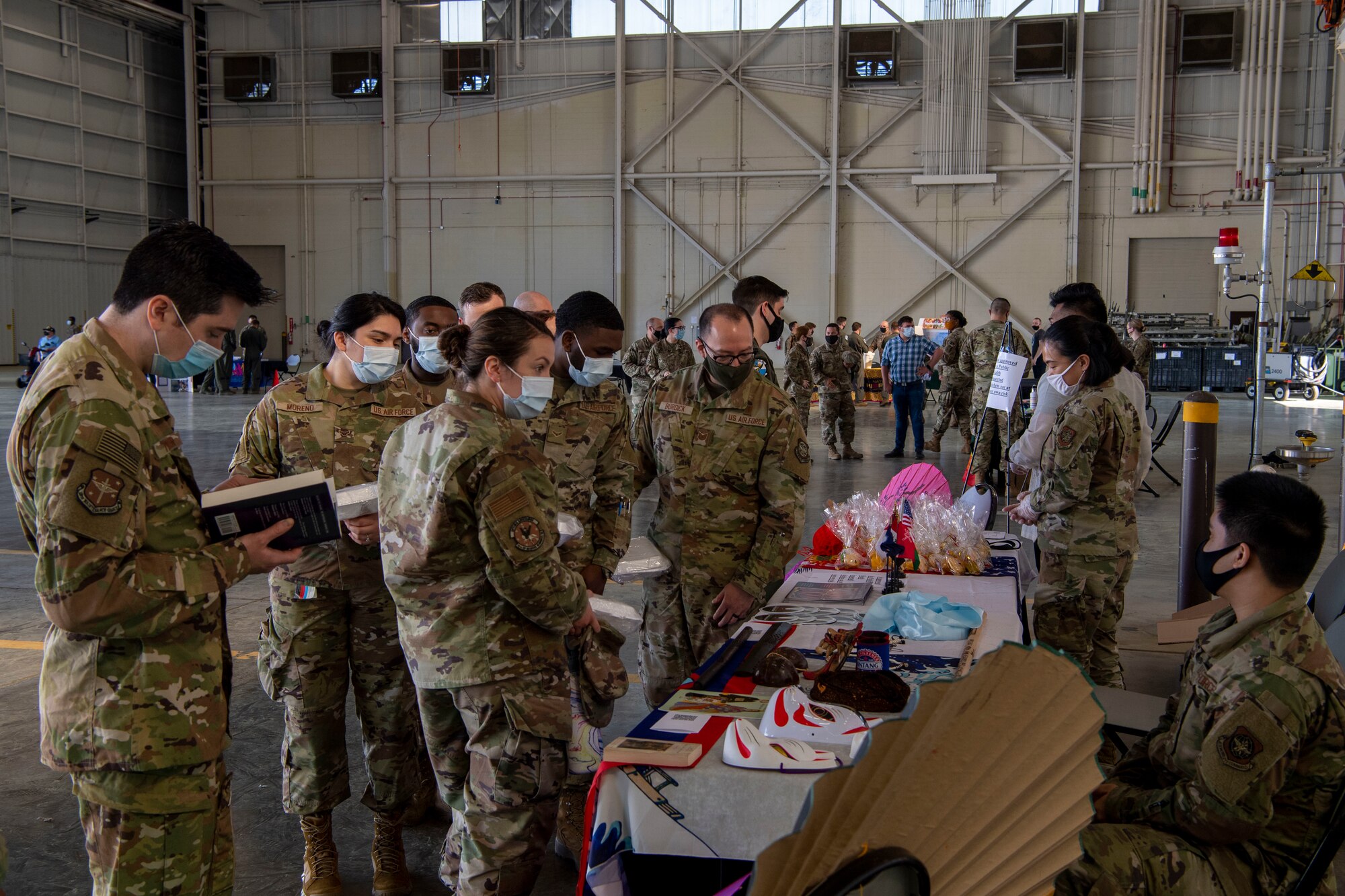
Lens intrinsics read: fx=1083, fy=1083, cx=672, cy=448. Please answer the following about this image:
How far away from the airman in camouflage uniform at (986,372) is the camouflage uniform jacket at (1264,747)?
6.34m

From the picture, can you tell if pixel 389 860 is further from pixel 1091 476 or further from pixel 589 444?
pixel 1091 476

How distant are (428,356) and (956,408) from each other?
968cm

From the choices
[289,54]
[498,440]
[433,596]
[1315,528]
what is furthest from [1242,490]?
[289,54]

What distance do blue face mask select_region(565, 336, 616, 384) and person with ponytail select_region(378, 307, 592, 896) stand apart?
3.49ft

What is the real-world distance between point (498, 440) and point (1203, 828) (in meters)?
1.65

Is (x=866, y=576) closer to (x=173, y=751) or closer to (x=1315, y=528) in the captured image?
(x=1315, y=528)

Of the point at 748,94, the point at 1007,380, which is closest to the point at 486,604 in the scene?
the point at 1007,380

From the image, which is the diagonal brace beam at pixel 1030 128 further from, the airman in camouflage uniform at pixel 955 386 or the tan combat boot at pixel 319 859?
the tan combat boot at pixel 319 859

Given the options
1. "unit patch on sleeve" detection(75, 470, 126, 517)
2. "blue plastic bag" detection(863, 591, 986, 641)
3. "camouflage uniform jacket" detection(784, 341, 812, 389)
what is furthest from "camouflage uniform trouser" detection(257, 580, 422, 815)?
"camouflage uniform jacket" detection(784, 341, 812, 389)

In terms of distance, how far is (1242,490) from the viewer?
2393 millimetres

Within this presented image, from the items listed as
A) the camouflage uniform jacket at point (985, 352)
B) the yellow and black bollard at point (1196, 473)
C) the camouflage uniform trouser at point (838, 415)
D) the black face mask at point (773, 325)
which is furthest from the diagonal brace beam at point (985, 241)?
the black face mask at point (773, 325)

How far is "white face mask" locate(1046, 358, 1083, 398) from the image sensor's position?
414 cm

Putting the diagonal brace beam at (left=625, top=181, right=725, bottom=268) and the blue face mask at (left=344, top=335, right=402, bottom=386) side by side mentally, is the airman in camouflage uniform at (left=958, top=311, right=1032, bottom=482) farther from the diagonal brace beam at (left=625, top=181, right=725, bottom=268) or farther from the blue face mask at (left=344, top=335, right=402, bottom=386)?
the diagonal brace beam at (left=625, top=181, right=725, bottom=268)

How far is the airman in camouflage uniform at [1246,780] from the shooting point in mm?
2133
